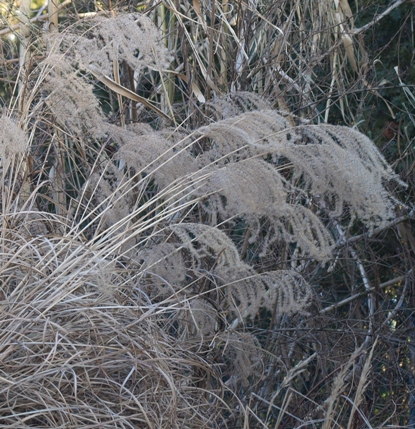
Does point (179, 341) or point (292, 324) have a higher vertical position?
point (179, 341)

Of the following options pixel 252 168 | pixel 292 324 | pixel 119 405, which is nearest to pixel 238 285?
pixel 252 168

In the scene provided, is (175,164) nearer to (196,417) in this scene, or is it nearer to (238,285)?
(238,285)

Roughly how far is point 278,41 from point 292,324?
1.28 m

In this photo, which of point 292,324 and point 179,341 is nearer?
point 179,341

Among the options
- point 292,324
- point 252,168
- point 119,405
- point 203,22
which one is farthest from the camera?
point 292,324

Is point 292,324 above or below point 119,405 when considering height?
below

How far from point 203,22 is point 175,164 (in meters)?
0.93

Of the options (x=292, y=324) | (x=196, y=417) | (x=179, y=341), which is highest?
(x=179, y=341)

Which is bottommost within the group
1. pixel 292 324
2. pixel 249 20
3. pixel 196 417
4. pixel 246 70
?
pixel 292 324

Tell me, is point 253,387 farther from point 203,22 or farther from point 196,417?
point 203,22

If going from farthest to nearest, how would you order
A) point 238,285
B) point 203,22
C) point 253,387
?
1. point 203,22
2. point 253,387
3. point 238,285

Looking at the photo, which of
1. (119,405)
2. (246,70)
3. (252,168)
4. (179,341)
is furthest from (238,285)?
(246,70)

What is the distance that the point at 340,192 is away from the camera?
1.94 metres

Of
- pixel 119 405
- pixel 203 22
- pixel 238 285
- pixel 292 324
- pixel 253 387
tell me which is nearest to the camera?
pixel 119 405
